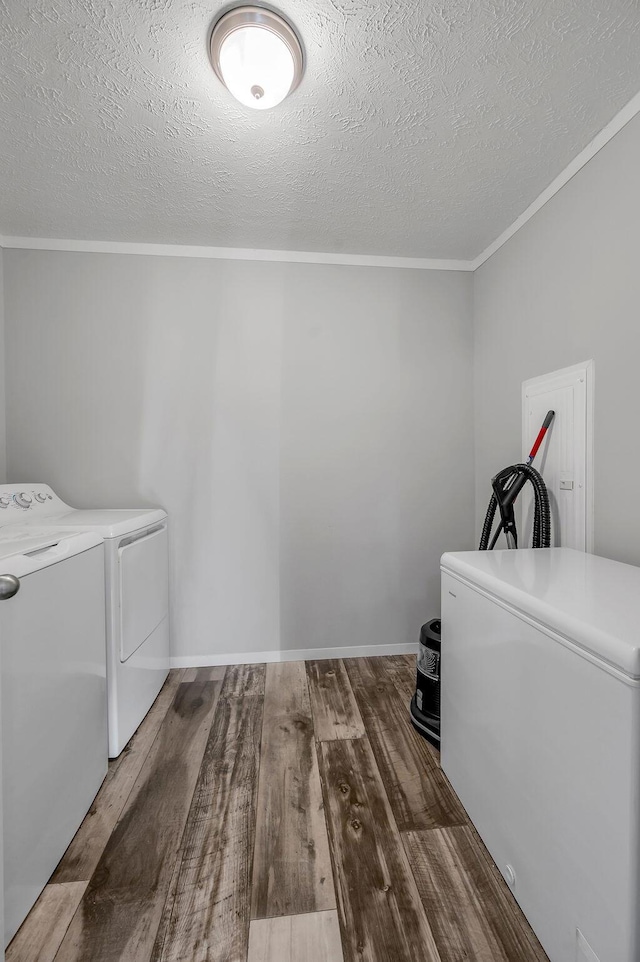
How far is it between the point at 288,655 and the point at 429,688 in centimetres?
95

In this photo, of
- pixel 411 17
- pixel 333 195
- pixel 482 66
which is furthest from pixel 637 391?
pixel 333 195

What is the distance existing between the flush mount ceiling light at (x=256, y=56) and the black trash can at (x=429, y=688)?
6.35ft

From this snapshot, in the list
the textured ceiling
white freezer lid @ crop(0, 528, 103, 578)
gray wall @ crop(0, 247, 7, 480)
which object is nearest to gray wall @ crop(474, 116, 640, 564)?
the textured ceiling

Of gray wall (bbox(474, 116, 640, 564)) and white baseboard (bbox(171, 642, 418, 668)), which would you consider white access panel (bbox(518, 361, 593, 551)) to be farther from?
white baseboard (bbox(171, 642, 418, 668))

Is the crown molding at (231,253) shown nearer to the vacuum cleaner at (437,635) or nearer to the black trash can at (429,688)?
the vacuum cleaner at (437,635)

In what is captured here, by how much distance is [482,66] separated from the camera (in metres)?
1.21

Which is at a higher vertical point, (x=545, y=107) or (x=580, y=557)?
(x=545, y=107)

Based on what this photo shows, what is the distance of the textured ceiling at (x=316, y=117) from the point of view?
1.09 metres

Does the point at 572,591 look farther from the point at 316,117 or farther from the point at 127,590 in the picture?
the point at 316,117

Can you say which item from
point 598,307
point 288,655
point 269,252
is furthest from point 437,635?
point 269,252

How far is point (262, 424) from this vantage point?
2.31 metres

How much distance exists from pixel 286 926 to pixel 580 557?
1334 mm

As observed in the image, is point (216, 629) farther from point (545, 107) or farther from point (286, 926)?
point (545, 107)

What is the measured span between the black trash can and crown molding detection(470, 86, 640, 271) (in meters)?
1.91
